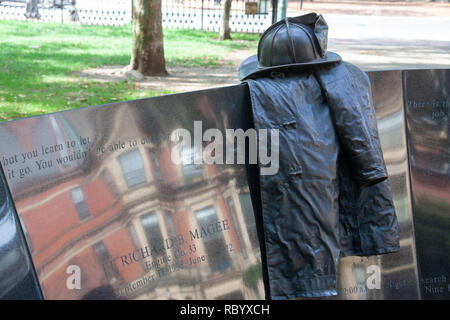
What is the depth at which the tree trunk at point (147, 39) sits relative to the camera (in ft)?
28.9

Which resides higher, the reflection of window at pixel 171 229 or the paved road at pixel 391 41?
the paved road at pixel 391 41

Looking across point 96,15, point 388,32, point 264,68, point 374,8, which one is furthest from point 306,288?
point 374,8

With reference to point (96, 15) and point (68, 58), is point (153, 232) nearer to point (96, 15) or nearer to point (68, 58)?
point (68, 58)

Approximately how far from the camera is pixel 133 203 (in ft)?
8.75

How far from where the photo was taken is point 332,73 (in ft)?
9.70

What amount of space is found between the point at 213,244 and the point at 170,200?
1.21 feet

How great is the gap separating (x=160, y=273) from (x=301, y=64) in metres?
1.35

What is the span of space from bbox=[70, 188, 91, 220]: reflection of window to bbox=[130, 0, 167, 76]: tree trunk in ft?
22.0

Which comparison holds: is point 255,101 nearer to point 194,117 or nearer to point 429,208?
point 194,117

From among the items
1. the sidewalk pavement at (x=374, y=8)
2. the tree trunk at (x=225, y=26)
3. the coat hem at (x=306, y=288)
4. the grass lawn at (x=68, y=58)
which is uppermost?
the sidewalk pavement at (x=374, y=8)

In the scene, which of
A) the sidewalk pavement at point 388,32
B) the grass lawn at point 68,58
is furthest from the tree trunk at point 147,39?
the sidewalk pavement at point 388,32

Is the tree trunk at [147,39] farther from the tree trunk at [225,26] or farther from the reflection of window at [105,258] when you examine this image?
the reflection of window at [105,258]

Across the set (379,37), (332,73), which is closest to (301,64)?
(332,73)

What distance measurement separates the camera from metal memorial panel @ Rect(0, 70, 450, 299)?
2.39 metres
